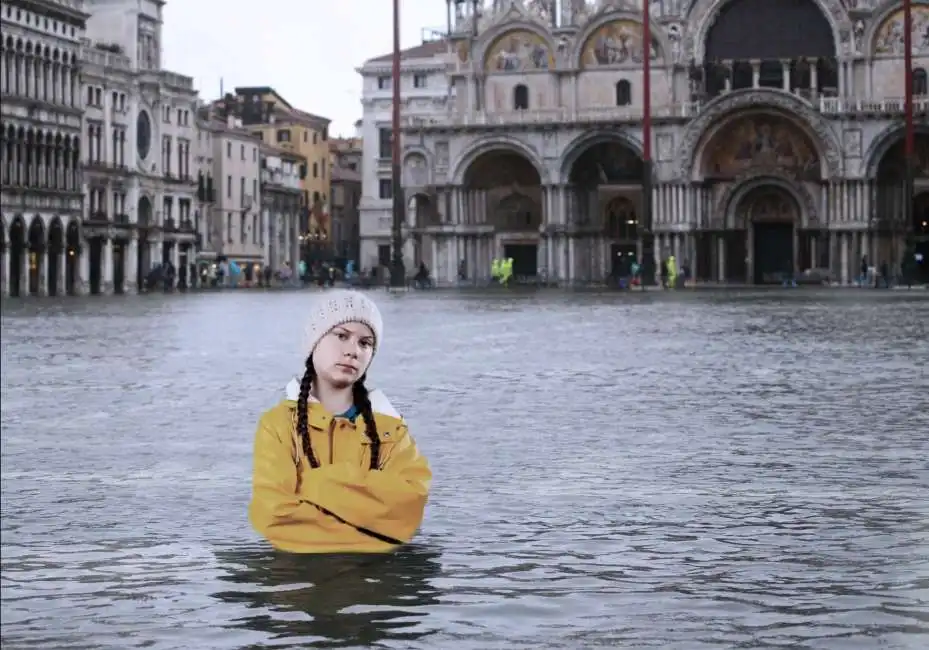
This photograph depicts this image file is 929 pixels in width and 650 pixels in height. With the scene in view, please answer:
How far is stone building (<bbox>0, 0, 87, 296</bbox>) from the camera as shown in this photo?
88.9 meters

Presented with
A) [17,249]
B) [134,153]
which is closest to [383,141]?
[134,153]

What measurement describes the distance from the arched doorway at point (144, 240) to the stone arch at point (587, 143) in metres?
20.4

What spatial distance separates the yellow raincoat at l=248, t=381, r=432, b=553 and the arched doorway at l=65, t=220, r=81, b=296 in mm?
86272

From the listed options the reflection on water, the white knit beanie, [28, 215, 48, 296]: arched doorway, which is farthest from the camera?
[28, 215, 48, 296]: arched doorway

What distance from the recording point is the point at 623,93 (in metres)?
103

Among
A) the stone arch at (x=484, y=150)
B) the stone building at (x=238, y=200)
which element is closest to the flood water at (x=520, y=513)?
the stone arch at (x=484, y=150)

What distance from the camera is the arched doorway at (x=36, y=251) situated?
296ft

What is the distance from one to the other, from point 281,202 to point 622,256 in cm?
3091

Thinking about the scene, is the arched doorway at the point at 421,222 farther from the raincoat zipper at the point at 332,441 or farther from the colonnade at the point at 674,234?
the raincoat zipper at the point at 332,441

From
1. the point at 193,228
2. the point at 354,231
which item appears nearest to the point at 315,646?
the point at 193,228

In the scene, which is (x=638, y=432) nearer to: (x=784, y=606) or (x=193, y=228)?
(x=784, y=606)

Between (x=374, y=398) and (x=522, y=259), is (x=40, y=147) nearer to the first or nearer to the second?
(x=522, y=259)

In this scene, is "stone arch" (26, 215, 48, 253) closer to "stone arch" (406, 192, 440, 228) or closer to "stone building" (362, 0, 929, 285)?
"stone building" (362, 0, 929, 285)

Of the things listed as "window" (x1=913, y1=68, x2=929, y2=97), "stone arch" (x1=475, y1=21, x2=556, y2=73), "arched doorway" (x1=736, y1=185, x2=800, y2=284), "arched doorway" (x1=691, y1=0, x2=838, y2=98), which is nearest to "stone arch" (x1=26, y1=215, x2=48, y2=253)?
"stone arch" (x1=475, y1=21, x2=556, y2=73)
